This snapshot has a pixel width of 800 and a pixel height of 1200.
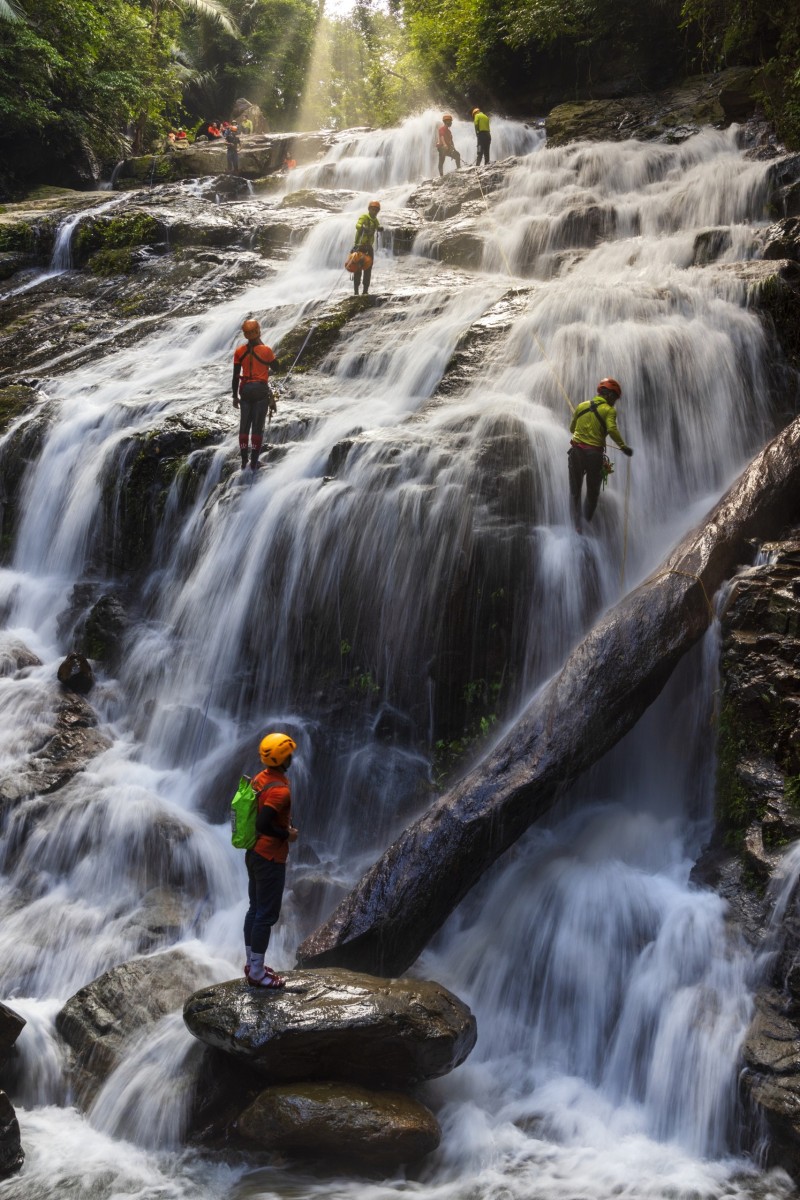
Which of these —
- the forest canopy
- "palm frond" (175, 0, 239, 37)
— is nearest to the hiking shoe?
the forest canopy

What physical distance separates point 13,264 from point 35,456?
29.1ft

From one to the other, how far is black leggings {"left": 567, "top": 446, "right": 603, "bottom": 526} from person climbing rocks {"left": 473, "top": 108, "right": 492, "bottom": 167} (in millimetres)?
14932

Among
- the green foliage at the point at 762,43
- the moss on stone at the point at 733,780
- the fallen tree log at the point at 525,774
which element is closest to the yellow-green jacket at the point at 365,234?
the green foliage at the point at 762,43

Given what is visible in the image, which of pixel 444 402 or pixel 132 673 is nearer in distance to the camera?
pixel 132 673

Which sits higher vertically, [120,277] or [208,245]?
[208,245]

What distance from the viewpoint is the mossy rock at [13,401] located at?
13566 millimetres

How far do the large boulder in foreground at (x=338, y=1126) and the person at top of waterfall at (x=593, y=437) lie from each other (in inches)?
214

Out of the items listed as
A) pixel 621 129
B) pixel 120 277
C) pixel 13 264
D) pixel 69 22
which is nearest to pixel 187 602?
pixel 120 277

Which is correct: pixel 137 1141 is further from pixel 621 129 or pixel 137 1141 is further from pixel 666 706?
pixel 621 129

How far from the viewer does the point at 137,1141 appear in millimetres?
5430

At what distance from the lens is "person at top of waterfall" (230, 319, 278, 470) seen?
10.6 m

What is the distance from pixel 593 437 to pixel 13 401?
9614 mm

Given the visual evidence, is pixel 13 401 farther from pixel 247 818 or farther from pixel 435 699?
pixel 247 818

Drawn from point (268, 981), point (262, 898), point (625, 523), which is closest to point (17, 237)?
point (625, 523)
